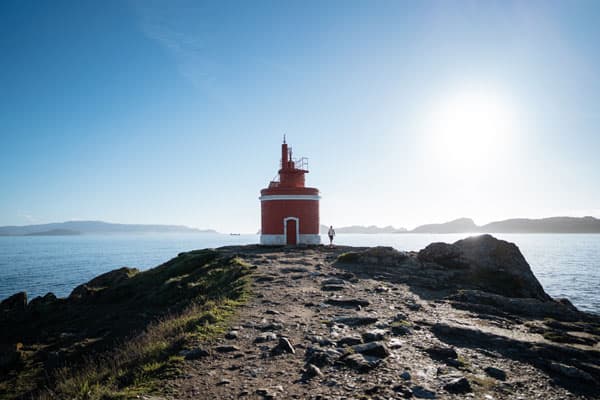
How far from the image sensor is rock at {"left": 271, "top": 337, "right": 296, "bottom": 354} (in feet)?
24.8

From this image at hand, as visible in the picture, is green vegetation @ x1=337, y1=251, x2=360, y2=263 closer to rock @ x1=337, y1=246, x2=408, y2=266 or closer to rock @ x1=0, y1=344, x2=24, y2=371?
rock @ x1=337, y1=246, x2=408, y2=266

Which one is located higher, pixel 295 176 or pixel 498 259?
pixel 295 176

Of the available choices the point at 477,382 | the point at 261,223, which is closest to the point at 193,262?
the point at 261,223

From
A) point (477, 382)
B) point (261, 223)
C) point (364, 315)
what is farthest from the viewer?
point (261, 223)

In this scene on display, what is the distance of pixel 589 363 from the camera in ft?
24.1

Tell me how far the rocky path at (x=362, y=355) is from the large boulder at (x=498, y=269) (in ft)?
22.0

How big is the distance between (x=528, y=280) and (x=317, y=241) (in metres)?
17.3

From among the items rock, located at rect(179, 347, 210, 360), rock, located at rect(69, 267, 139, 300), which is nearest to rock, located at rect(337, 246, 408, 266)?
rock, located at rect(179, 347, 210, 360)

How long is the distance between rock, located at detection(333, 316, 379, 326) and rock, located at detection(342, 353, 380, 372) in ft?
7.51

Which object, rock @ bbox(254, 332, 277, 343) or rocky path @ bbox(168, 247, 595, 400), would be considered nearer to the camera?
rocky path @ bbox(168, 247, 595, 400)

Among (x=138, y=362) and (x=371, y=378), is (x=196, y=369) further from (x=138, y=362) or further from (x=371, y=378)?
(x=371, y=378)

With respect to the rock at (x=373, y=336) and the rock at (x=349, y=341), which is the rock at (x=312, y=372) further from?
the rock at (x=373, y=336)

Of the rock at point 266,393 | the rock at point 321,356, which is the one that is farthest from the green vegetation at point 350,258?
the rock at point 266,393

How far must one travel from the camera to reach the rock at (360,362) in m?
6.62
